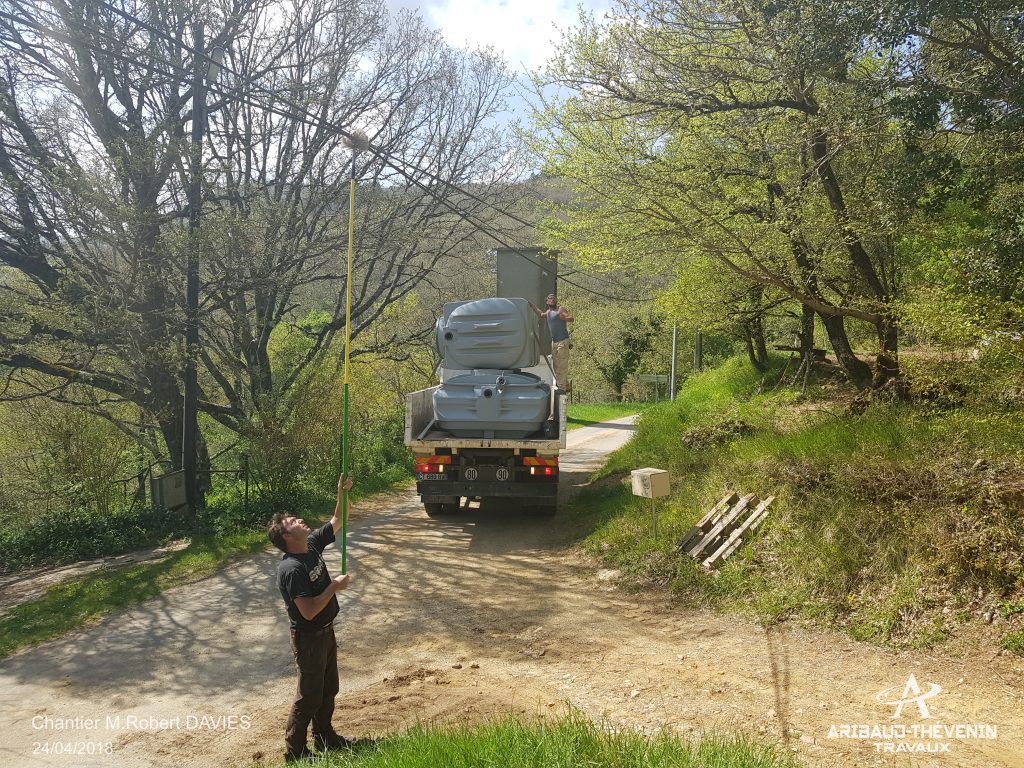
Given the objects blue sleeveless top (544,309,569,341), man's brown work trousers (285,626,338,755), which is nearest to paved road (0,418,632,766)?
man's brown work trousers (285,626,338,755)

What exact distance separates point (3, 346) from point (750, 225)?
1133 centimetres

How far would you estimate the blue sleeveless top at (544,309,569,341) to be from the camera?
12617 mm

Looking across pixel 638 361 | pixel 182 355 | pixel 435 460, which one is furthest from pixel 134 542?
pixel 638 361

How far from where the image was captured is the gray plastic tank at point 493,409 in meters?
10.1

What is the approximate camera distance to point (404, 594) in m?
7.45

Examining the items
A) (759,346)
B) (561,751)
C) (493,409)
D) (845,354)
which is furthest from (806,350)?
(561,751)

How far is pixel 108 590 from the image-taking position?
7.89 meters

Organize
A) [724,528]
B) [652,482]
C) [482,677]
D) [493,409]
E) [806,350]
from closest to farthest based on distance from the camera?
[482,677], [724,528], [652,482], [493,409], [806,350]

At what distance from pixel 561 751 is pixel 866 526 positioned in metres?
4.19

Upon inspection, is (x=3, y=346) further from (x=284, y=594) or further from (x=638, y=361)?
(x=638, y=361)

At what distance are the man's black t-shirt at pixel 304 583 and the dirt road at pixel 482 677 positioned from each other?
0.93 metres

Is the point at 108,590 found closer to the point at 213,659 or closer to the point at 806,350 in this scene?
the point at 213,659

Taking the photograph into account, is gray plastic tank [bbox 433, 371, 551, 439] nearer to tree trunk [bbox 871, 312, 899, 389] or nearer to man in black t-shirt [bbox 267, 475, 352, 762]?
tree trunk [bbox 871, 312, 899, 389]

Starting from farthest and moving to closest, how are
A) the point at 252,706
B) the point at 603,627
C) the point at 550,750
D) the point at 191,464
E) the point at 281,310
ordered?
the point at 281,310 → the point at 191,464 → the point at 603,627 → the point at 252,706 → the point at 550,750
